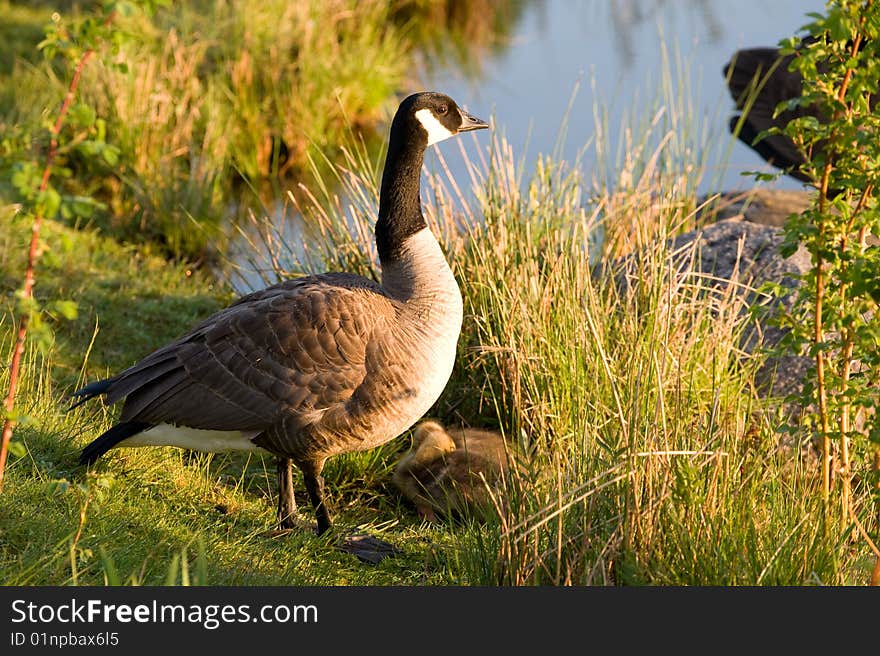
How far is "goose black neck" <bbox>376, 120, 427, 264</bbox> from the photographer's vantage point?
20.1 ft

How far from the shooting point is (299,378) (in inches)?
219

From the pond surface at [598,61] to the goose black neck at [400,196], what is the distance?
20.7ft

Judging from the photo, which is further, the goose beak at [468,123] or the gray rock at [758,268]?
the gray rock at [758,268]

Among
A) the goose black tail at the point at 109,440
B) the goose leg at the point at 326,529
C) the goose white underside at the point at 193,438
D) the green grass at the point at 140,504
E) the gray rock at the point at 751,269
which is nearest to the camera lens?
Result: the green grass at the point at 140,504

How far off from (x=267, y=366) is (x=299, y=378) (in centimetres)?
19

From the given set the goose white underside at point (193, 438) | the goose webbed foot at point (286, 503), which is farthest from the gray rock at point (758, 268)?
the goose white underside at point (193, 438)

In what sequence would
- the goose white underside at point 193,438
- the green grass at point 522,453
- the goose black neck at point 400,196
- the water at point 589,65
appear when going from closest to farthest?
the green grass at point 522,453
the goose white underside at point 193,438
the goose black neck at point 400,196
the water at point 589,65

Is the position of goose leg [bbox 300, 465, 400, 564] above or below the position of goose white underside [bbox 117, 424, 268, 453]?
below

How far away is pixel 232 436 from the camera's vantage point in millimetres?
5770

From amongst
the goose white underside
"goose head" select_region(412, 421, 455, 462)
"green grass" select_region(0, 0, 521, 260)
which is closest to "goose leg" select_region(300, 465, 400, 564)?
the goose white underside

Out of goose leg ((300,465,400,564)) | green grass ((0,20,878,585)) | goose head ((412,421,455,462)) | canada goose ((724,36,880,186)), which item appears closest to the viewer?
green grass ((0,20,878,585))

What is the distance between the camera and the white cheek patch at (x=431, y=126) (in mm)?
6215

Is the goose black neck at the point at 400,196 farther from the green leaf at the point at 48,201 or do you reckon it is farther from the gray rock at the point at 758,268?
the green leaf at the point at 48,201

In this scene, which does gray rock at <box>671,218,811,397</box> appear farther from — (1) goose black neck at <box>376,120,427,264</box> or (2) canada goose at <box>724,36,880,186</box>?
(2) canada goose at <box>724,36,880,186</box>
